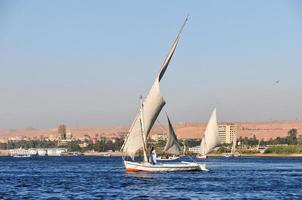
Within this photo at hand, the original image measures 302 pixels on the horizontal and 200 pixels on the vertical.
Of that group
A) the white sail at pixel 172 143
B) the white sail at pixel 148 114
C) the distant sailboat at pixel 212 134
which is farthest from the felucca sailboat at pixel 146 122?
the distant sailboat at pixel 212 134

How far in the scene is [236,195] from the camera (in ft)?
159

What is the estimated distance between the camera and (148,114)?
73875 millimetres

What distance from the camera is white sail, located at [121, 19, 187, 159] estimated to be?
73312 mm

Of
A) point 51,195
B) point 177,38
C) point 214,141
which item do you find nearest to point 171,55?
point 177,38

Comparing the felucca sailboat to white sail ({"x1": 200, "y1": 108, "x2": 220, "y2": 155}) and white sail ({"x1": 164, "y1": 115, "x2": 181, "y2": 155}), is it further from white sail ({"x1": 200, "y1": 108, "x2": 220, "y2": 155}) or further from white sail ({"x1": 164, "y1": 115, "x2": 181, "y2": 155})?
white sail ({"x1": 200, "y1": 108, "x2": 220, "y2": 155})

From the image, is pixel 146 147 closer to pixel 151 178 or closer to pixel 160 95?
pixel 160 95

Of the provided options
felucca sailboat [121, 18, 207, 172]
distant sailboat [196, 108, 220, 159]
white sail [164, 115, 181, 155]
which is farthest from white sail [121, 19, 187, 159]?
distant sailboat [196, 108, 220, 159]

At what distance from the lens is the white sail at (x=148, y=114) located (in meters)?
73.3

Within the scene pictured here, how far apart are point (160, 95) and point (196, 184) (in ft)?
51.2

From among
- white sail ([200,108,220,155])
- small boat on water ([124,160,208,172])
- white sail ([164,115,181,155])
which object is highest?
white sail ([200,108,220,155])

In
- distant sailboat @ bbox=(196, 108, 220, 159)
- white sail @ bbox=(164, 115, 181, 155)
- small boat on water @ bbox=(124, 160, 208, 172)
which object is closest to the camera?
small boat on water @ bbox=(124, 160, 208, 172)

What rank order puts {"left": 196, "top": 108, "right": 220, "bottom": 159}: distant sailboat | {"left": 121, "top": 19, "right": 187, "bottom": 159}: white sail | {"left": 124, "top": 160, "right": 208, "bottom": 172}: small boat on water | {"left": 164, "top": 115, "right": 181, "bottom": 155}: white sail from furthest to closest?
{"left": 196, "top": 108, "right": 220, "bottom": 159}: distant sailboat
{"left": 164, "top": 115, "right": 181, "bottom": 155}: white sail
{"left": 124, "top": 160, "right": 208, "bottom": 172}: small boat on water
{"left": 121, "top": 19, "right": 187, "bottom": 159}: white sail

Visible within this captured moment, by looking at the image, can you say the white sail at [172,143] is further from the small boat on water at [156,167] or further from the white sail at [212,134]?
the white sail at [212,134]

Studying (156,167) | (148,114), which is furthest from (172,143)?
(148,114)
